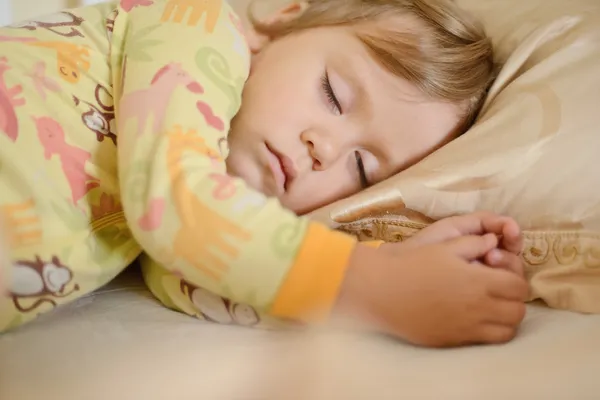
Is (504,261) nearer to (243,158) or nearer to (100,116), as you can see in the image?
(243,158)

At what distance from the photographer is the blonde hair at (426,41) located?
2.78 feet

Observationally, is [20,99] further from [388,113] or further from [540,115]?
[540,115]

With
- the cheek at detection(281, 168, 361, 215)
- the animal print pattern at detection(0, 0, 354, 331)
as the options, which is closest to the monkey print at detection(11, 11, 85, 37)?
the animal print pattern at detection(0, 0, 354, 331)

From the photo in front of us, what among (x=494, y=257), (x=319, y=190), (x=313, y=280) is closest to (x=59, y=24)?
(x=319, y=190)

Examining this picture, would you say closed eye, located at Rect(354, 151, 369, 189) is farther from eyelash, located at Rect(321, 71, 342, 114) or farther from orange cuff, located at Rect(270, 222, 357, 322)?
orange cuff, located at Rect(270, 222, 357, 322)

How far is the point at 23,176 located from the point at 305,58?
41cm

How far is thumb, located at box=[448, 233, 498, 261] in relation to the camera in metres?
0.62

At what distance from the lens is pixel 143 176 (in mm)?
590

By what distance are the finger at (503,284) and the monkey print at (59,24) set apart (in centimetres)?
60

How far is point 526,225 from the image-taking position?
719 mm

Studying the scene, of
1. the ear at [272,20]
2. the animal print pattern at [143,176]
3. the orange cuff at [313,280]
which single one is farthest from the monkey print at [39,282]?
the ear at [272,20]

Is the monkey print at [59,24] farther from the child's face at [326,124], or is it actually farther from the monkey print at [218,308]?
the monkey print at [218,308]

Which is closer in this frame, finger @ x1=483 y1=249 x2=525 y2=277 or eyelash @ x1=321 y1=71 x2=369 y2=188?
finger @ x1=483 y1=249 x2=525 y2=277

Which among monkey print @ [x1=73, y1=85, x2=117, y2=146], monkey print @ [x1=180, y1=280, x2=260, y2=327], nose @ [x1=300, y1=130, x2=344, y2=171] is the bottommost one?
monkey print @ [x1=180, y1=280, x2=260, y2=327]
